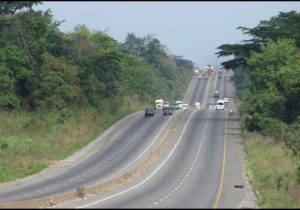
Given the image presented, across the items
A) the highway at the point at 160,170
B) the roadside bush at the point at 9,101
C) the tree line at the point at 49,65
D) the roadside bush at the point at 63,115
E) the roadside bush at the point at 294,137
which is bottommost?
the highway at the point at 160,170

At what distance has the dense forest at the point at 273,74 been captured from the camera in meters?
71.1

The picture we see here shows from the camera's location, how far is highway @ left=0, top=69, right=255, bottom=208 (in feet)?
131

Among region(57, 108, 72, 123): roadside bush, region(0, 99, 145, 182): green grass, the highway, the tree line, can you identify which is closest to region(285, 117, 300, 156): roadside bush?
the highway

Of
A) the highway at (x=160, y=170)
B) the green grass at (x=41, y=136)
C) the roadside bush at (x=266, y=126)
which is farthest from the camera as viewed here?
the roadside bush at (x=266, y=126)

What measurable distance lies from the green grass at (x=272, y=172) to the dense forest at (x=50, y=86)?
1725 centimetres

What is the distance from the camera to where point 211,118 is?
95.6 metres

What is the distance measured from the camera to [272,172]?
49.2m

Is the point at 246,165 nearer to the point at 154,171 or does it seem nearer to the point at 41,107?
the point at 154,171

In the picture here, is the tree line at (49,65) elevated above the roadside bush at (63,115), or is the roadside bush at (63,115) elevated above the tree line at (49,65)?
the tree line at (49,65)

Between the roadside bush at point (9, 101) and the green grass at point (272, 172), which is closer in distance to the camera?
the green grass at point (272, 172)

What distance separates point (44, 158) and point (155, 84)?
92627 millimetres

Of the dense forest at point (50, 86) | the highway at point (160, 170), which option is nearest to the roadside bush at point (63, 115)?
the dense forest at point (50, 86)

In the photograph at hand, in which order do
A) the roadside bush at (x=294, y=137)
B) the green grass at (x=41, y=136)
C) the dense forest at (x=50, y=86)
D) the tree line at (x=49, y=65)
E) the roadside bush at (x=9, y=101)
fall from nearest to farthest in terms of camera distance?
the roadside bush at (x=294, y=137) → the green grass at (x=41, y=136) → the dense forest at (x=50, y=86) → the roadside bush at (x=9, y=101) → the tree line at (x=49, y=65)

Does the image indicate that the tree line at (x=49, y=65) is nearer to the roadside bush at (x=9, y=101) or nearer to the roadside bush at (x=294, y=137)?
the roadside bush at (x=9, y=101)
